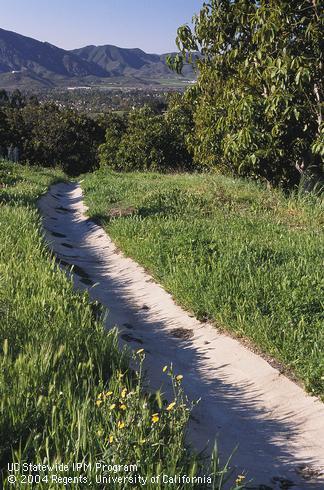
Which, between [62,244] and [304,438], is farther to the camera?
[62,244]

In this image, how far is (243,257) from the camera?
685 centimetres

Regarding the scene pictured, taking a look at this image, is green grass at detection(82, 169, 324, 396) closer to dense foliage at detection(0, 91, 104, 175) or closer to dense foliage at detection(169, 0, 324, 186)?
dense foliage at detection(169, 0, 324, 186)

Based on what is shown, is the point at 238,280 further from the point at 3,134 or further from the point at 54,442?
the point at 3,134

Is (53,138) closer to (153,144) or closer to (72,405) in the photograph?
(153,144)

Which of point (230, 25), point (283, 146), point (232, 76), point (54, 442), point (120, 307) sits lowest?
point (120, 307)

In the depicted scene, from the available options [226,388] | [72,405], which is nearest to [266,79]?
[226,388]

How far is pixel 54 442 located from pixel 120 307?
4019 millimetres

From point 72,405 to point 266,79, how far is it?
907 centimetres

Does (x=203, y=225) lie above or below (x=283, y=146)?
below

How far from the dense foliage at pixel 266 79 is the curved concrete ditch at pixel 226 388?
453cm

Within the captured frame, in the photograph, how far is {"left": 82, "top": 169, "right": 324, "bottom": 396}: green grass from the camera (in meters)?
4.93

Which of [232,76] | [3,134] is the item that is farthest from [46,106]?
[232,76]

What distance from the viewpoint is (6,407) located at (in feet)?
9.34

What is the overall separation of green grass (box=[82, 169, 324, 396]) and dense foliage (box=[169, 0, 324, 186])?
1.23 m
